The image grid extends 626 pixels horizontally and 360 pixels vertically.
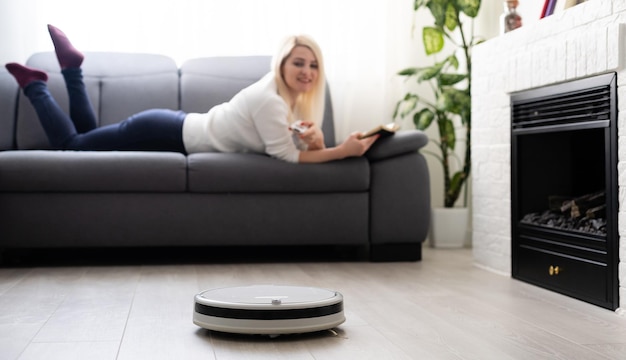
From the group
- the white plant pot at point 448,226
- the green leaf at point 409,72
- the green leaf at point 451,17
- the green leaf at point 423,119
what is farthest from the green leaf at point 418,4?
the white plant pot at point 448,226

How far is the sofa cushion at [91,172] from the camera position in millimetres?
3010

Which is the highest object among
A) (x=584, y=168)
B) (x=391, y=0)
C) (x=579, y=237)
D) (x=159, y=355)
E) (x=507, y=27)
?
(x=391, y=0)

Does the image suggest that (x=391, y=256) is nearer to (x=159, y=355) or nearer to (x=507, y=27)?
(x=507, y=27)

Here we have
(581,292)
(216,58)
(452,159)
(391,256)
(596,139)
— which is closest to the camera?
(581,292)

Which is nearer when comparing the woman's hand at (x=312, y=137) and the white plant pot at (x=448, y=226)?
the woman's hand at (x=312, y=137)

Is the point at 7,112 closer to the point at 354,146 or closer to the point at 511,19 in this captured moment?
the point at 354,146

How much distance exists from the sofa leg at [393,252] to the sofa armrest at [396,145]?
371 mm

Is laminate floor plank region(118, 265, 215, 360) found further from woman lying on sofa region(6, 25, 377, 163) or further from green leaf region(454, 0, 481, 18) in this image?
green leaf region(454, 0, 481, 18)

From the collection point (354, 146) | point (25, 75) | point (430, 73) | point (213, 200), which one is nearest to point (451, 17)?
point (430, 73)

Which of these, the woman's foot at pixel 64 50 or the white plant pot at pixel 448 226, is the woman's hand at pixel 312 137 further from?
the woman's foot at pixel 64 50

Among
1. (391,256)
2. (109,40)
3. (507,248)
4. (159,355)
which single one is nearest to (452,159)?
(391,256)

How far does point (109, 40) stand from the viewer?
4.06m

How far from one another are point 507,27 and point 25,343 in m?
2.16

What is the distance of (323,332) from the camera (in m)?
1.83
